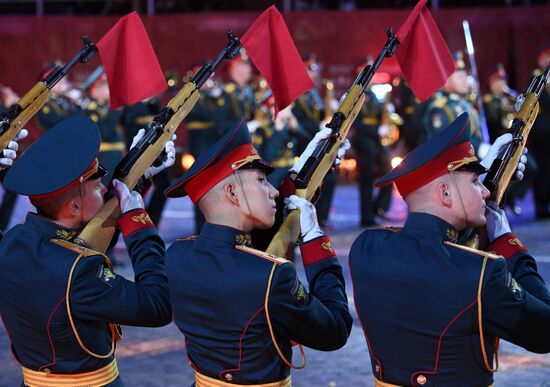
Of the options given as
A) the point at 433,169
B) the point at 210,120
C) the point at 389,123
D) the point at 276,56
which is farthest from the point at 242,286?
the point at 389,123

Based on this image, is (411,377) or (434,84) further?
(434,84)

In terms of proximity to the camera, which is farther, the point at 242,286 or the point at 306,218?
the point at 306,218

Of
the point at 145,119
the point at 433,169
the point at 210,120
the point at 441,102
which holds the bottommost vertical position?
the point at 210,120

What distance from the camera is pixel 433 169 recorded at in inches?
137

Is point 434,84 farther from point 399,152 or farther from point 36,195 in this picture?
point 399,152

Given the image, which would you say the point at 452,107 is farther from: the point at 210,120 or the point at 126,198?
the point at 126,198

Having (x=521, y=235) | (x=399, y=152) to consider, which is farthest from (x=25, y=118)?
(x=399, y=152)

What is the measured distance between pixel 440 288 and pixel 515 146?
129 cm

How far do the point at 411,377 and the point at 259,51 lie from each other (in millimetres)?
2119

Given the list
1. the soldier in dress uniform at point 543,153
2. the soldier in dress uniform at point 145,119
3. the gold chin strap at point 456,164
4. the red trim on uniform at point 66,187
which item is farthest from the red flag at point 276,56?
the soldier in dress uniform at point 543,153

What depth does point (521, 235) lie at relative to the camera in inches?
445

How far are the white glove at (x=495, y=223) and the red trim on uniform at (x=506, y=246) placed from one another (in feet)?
0.07

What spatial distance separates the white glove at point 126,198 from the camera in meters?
4.01

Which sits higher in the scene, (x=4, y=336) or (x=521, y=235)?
(x=4, y=336)
